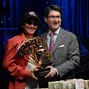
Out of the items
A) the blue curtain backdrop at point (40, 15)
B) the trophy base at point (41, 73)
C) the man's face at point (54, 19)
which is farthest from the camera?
the blue curtain backdrop at point (40, 15)

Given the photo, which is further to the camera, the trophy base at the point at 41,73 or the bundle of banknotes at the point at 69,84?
the trophy base at the point at 41,73

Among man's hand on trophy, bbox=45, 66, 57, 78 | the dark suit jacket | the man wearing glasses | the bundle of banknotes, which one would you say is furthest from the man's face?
the bundle of banknotes

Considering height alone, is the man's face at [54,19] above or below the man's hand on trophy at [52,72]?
above

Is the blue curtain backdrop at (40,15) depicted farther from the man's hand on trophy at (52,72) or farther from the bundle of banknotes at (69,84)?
the bundle of banknotes at (69,84)

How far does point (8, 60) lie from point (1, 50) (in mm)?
596

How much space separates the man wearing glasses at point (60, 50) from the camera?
251 centimetres

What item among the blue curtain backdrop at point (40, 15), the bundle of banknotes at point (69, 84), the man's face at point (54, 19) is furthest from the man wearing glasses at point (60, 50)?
the blue curtain backdrop at point (40, 15)

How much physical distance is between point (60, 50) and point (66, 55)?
8 centimetres

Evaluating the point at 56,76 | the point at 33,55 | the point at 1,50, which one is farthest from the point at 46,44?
the point at 1,50

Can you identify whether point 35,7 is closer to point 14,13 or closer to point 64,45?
point 14,13

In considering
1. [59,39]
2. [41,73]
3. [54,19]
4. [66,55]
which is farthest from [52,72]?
[54,19]

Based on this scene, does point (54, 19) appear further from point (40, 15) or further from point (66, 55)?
point (40, 15)

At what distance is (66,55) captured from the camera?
2559 mm

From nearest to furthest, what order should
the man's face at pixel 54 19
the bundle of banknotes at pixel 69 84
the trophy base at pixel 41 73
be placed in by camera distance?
1. the bundle of banknotes at pixel 69 84
2. the trophy base at pixel 41 73
3. the man's face at pixel 54 19
